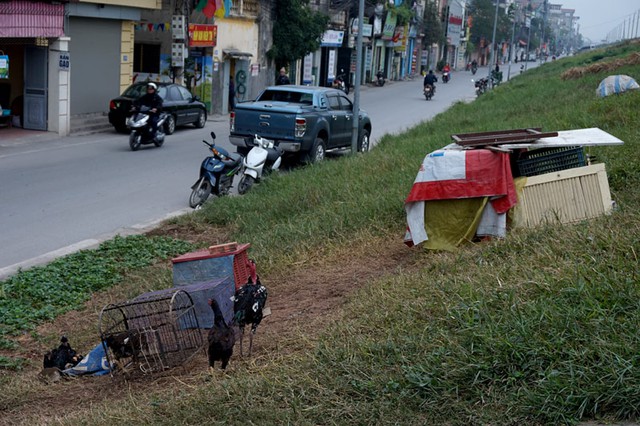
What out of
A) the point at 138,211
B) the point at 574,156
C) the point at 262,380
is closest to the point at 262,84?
the point at 138,211

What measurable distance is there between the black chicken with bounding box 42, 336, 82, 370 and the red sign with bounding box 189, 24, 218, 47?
2228 centimetres

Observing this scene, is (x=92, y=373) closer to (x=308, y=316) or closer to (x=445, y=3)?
(x=308, y=316)

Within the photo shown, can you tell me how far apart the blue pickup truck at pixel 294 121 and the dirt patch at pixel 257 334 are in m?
8.27

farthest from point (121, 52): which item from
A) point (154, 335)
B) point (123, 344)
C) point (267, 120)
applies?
point (123, 344)

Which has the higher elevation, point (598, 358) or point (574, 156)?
point (574, 156)

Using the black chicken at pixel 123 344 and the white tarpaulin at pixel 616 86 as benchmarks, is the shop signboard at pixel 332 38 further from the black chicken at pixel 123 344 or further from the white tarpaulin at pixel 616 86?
the black chicken at pixel 123 344

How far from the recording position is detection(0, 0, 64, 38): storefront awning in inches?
760

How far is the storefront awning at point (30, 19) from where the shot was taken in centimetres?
1931

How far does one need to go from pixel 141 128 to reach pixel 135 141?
1.16 feet

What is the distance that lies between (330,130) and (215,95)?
12.4 meters

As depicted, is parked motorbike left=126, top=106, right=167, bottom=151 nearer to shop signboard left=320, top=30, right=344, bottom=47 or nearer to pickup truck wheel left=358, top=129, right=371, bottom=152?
pickup truck wheel left=358, top=129, right=371, bottom=152

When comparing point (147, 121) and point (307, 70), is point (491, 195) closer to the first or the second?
point (147, 121)

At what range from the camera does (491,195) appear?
7.73 metres

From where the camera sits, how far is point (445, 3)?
8894cm
